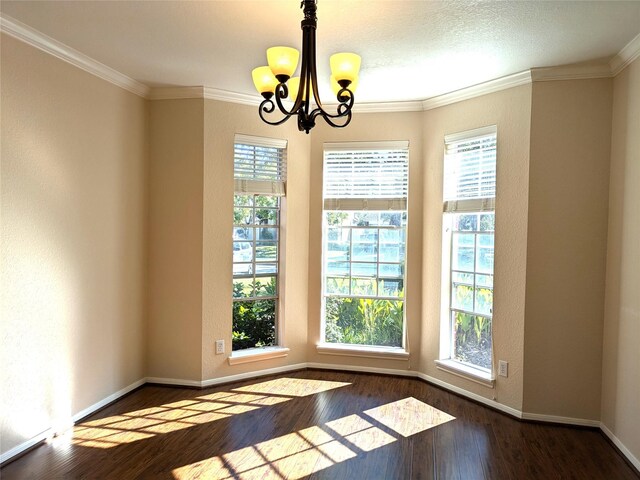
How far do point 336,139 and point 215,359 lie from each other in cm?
246

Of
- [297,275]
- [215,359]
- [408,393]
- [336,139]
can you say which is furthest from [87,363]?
[336,139]

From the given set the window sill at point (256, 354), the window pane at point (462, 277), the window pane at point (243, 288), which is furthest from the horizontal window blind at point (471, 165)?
the window sill at point (256, 354)

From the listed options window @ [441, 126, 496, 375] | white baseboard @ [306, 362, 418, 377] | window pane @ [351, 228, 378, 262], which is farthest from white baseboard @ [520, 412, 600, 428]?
window pane @ [351, 228, 378, 262]

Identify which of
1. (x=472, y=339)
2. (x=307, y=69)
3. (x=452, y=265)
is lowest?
(x=472, y=339)

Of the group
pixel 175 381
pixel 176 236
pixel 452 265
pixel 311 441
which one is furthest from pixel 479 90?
pixel 175 381

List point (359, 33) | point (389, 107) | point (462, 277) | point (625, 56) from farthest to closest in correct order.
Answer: point (389, 107) < point (462, 277) < point (625, 56) < point (359, 33)

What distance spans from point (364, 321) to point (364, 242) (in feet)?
2.73

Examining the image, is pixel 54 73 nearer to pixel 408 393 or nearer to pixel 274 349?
pixel 274 349

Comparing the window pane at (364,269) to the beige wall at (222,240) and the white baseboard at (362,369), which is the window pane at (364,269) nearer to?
the beige wall at (222,240)

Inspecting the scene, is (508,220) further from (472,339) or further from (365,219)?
(365,219)

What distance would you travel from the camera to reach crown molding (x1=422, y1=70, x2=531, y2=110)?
11.1ft

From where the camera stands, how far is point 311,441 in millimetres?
2998

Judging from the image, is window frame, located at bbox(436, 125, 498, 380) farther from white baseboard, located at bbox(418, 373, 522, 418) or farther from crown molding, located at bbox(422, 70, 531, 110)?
crown molding, located at bbox(422, 70, 531, 110)

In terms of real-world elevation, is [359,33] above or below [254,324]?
above
